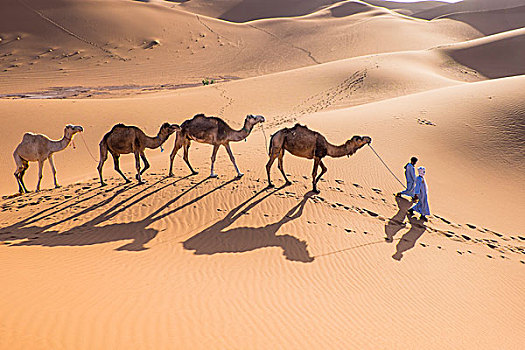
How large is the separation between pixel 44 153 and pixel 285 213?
742cm

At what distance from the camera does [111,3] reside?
55469mm

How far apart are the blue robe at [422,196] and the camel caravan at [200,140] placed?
165cm

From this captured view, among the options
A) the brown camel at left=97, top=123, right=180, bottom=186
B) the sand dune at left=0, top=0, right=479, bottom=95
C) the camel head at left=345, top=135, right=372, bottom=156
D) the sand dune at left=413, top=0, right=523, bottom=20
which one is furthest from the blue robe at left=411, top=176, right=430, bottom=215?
the sand dune at left=413, top=0, right=523, bottom=20

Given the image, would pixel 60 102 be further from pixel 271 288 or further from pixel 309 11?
pixel 309 11

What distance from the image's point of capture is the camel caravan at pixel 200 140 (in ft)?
29.0

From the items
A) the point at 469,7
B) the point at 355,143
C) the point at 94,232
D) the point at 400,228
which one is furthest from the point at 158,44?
the point at 469,7

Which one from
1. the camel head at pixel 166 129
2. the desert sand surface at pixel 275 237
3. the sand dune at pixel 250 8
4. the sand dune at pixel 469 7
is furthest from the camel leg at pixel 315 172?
the sand dune at pixel 469 7

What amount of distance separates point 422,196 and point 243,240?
4.73 m

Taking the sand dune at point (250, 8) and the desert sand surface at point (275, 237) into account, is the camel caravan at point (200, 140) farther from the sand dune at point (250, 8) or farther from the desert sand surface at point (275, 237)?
the sand dune at point (250, 8)

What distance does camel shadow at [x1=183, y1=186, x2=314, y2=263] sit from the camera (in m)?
6.46

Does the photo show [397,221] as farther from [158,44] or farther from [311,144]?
[158,44]

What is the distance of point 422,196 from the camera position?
8.40 metres

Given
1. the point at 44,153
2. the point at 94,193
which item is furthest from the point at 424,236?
the point at 44,153

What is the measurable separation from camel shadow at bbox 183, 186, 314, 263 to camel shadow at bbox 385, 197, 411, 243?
2.12 metres
